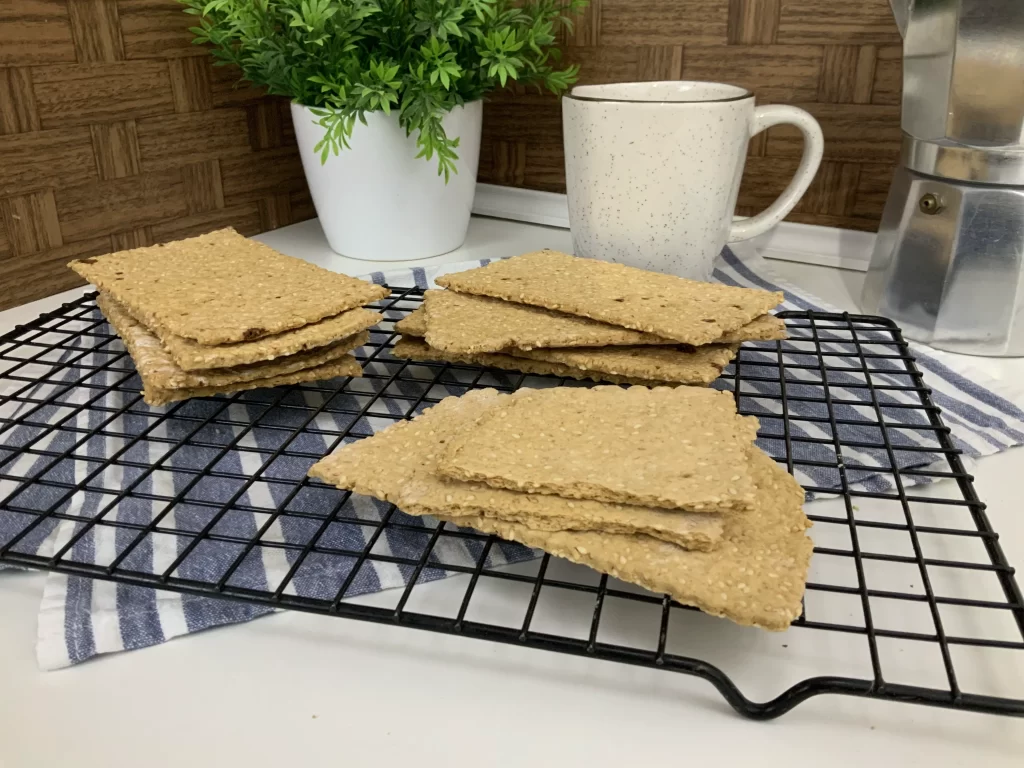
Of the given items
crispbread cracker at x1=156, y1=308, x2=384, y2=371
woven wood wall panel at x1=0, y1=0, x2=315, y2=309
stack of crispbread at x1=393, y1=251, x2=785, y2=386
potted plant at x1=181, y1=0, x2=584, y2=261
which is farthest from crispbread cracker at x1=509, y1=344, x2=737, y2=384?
woven wood wall panel at x1=0, y1=0, x2=315, y2=309

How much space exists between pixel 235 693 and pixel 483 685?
0.45 ft

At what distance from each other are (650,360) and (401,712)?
0.38 metres

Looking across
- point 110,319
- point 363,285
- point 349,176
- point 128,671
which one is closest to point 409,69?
point 349,176

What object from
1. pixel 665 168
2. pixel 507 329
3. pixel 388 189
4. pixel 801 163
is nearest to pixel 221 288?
pixel 507 329

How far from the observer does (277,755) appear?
1.37 feet

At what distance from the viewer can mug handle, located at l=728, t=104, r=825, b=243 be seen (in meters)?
0.94

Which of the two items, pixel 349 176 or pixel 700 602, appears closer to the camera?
pixel 700 602

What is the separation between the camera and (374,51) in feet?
3.29

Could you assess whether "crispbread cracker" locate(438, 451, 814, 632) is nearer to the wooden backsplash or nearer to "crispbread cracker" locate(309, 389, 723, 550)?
"crispbread cracker" locate(309, 389, 723, 550)

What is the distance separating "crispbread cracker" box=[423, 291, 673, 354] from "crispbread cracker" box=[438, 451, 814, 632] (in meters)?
0.23

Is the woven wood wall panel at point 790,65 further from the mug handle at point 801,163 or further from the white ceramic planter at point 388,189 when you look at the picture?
the white ceramic planter at point 388,189

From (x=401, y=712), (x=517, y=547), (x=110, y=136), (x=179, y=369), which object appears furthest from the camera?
(x=110, y=136)

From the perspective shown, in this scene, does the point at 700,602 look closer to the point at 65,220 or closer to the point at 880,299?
the point at 880,299

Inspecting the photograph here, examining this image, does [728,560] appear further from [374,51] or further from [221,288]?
[374,51]
